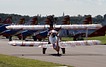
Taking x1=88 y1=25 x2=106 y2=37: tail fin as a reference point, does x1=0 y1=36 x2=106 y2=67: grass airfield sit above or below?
below

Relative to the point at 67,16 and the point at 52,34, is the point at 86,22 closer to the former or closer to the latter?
the point at 67,16

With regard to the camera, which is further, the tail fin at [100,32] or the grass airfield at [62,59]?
the tail fin at [100,32]

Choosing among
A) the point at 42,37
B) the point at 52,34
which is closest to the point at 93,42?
the point at 52,34

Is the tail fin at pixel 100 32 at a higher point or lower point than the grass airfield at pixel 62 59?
higher

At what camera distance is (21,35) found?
2101 inches

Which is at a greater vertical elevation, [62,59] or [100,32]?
[100,32]

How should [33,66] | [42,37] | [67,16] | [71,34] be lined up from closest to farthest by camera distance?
[33,66], [42,37], [71,34], [67,16]

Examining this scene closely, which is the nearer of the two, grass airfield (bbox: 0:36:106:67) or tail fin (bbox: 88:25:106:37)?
grass airfield (bbox: 0:36:106:67)

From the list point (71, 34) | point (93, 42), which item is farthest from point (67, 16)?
point (93, 42)

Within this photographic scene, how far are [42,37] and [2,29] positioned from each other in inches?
320

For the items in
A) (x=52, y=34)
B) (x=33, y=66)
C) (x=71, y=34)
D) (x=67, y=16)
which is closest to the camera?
(x=33, y=66)

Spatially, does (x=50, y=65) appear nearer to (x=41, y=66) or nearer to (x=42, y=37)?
(x=41, y=66)

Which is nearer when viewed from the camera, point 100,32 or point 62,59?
point 62,59

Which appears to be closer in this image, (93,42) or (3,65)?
(3,65)
